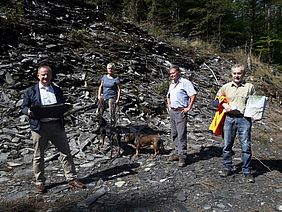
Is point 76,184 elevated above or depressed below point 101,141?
below

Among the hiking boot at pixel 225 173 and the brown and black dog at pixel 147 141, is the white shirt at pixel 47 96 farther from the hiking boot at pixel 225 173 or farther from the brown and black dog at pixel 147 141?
the hiking boot at pixel 225 173

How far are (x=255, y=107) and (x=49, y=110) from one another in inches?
133

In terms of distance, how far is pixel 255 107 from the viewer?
5828mm

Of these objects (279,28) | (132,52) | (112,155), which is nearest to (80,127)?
(112,155)

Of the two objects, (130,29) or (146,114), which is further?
(130,29)

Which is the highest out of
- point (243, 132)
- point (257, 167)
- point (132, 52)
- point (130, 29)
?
point (130, 29)

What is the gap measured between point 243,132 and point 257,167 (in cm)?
149

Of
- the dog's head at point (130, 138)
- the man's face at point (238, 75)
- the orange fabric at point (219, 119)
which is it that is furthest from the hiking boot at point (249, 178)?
the dog's head at point (130, 138)

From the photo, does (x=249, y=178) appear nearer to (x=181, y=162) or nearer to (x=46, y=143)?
(x=181, y=162)

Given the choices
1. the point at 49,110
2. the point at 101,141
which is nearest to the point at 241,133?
the point at 49,110

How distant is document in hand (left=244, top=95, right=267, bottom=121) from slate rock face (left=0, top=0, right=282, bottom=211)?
125cm

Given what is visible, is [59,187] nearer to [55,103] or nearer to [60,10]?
[55,103]

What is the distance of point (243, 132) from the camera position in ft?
19.9

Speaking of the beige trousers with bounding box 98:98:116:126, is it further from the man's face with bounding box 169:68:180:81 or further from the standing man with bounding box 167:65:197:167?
the man's face with bounding box 169:68:180:81
